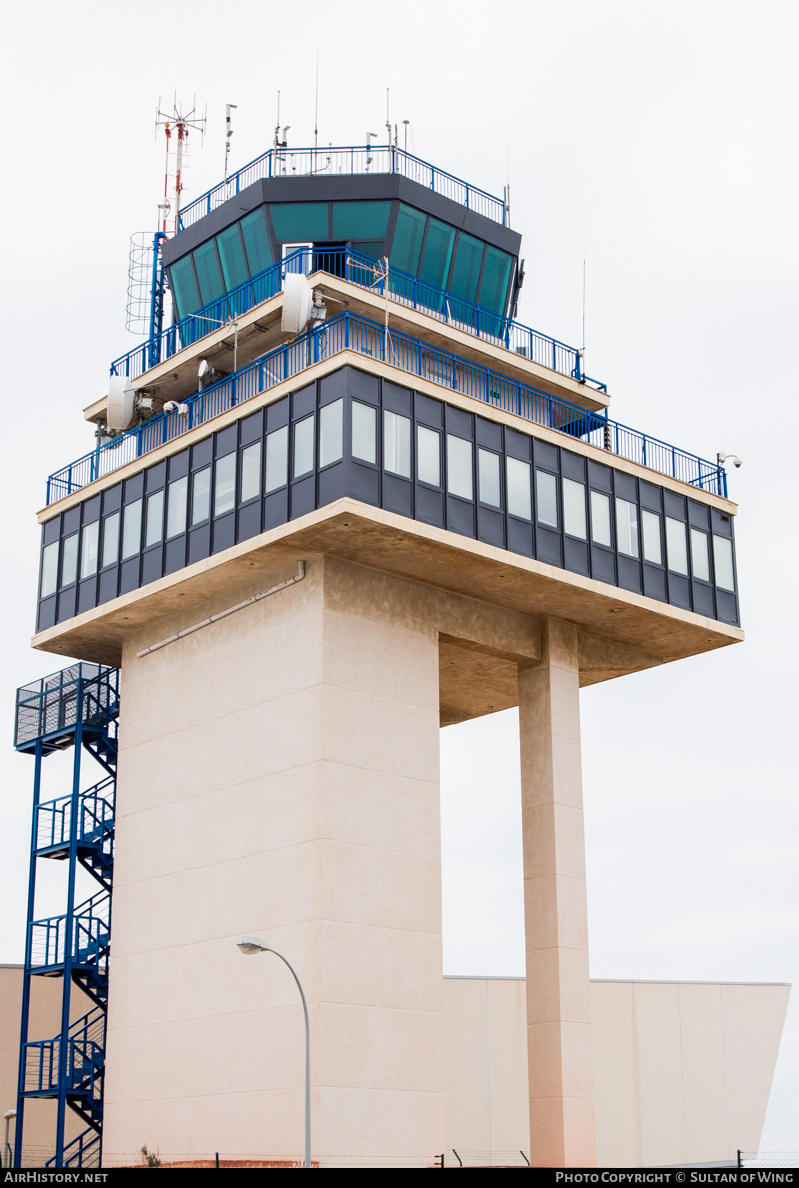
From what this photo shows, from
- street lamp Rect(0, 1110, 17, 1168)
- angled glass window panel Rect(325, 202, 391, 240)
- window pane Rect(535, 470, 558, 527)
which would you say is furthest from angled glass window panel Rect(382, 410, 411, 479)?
street lamp Rect(0, 1110, 17, 1168)

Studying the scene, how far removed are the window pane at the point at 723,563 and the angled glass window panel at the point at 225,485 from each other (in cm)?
1495

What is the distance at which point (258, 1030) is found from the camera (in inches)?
1382

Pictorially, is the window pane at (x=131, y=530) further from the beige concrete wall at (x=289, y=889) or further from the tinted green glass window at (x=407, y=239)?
the tinted green glass window at (x=407, y=239)

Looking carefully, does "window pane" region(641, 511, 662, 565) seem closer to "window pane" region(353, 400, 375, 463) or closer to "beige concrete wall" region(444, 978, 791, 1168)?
"window pane" region(353, 400, 375, 463)

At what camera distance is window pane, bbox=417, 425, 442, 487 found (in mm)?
37406

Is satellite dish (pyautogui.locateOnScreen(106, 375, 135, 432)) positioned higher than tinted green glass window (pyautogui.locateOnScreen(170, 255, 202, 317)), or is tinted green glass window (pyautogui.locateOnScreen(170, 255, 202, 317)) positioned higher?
tinted green glass window (pyautogui.locateOnScreen(170, 255, 202, 317))

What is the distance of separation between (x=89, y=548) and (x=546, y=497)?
13.4m

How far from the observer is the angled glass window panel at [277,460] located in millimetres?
37312

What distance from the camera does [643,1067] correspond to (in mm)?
55938

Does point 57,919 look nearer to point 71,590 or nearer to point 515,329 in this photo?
point 71,590

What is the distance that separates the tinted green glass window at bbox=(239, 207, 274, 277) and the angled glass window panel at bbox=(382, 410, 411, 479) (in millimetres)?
9435

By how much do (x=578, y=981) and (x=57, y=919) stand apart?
1514cm
